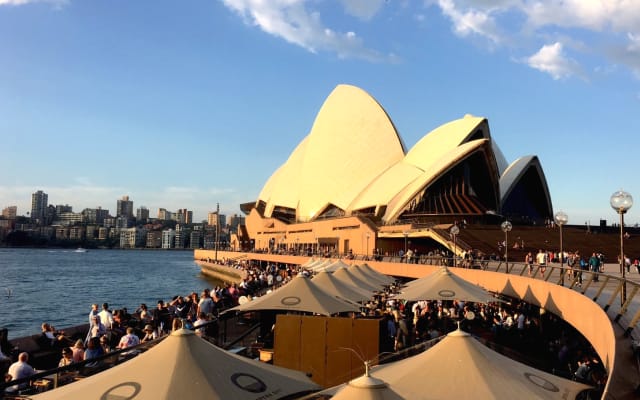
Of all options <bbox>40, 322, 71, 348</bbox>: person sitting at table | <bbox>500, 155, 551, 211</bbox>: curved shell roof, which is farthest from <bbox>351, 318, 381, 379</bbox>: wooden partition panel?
<bbox>500, 155, 551, 211</bbox>: curved shell roof

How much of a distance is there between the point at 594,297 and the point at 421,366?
586 cm

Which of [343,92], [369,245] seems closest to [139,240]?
[343,92]

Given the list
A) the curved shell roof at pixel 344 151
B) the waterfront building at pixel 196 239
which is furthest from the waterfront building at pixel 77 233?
the curved shell roof at pixel 344 151

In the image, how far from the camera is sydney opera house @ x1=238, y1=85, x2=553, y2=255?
4316cm

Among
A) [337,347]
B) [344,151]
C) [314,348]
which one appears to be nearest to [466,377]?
[337,347]

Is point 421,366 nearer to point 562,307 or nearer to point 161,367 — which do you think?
point 161,367

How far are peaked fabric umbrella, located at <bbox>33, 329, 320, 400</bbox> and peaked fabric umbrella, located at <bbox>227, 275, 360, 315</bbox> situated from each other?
15.3 ft

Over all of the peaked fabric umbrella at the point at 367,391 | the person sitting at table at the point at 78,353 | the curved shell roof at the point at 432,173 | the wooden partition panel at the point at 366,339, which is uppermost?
the curved shell roof at the point at 432,173

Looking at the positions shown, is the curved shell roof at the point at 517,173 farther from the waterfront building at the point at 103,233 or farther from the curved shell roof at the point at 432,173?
the waterfront building at the point at 103,233

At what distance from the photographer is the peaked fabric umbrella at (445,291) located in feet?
39.0

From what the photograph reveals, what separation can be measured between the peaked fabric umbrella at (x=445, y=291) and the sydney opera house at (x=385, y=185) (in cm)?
2217

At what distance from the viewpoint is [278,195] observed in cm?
7000

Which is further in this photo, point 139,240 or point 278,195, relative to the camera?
point 139,240

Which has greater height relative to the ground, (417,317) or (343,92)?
(343,92)
